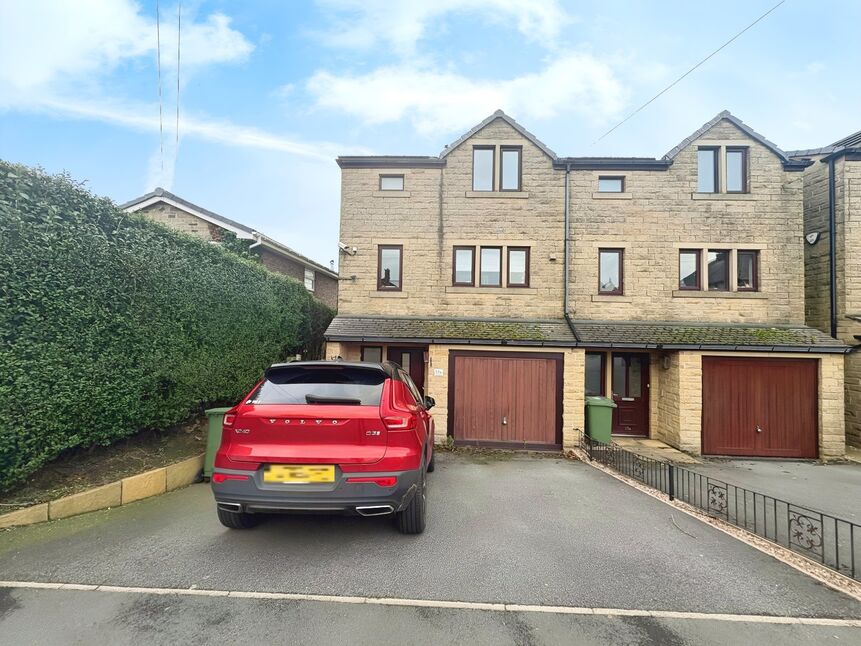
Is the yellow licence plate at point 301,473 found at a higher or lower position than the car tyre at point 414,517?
higher

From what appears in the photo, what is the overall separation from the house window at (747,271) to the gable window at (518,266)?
16.7 ft

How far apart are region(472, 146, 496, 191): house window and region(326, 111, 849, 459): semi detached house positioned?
0.06 metres

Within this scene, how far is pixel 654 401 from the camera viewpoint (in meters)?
9.15

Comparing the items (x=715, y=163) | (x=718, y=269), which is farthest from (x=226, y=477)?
(x=715, y=163)

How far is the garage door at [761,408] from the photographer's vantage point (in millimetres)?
8016

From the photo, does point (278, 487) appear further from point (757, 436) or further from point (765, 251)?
point (765, 251)

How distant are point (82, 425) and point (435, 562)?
4.28m

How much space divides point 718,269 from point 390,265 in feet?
26.8

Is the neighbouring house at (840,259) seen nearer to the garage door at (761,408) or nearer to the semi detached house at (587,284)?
the semi detached house at (587,284)

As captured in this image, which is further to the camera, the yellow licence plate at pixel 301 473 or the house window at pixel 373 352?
the house window at pixel 373 352

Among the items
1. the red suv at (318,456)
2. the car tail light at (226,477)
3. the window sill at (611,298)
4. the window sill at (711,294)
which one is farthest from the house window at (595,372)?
the car tail light at (226,477)

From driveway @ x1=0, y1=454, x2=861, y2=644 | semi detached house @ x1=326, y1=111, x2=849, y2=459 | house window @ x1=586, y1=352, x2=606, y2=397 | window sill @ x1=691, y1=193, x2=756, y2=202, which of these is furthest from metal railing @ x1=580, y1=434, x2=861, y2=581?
window sill @ x1=691, y1=193, x2=756, y2=202

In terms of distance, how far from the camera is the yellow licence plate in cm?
311

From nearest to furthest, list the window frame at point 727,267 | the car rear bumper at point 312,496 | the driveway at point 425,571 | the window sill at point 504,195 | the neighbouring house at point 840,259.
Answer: the driveway at point 425,571
the car rear bumper at point 312,496
the neighbouring house at point 840,259
the window frame at point 727,267
the window sill at point 504,195
